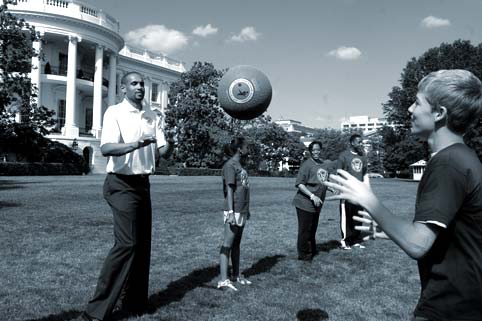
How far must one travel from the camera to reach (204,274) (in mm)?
6477

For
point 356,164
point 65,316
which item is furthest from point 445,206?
point 356,164

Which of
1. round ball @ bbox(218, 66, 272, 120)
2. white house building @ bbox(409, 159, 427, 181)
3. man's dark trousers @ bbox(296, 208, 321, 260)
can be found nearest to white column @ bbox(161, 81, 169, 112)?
white house building @ bbox(409, 159, 427, 181)

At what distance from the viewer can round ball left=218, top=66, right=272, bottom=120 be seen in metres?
6.46

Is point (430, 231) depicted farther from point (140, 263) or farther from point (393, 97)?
point (393, 97)

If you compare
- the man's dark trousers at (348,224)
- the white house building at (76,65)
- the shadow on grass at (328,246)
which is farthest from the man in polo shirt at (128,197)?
the white house building at (76,65)

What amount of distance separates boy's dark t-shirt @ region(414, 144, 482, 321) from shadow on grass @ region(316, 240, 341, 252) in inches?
263

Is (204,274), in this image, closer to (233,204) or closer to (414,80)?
(233,204)

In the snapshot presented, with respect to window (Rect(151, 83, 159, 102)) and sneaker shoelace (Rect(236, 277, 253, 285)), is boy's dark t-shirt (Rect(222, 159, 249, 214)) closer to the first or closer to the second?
sneaker shoelace (Rect(236, 277, 253, 285))

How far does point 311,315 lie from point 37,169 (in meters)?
33.0

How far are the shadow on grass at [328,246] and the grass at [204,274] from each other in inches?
0.7

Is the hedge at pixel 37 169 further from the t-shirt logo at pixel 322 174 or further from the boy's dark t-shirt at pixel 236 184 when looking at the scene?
the boy's dark t-shirt at pixel 236 184

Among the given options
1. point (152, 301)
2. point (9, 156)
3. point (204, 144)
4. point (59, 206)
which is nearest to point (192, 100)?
point (204, 144)

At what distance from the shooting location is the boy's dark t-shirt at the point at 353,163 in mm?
8641

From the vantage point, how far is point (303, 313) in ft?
16.4
